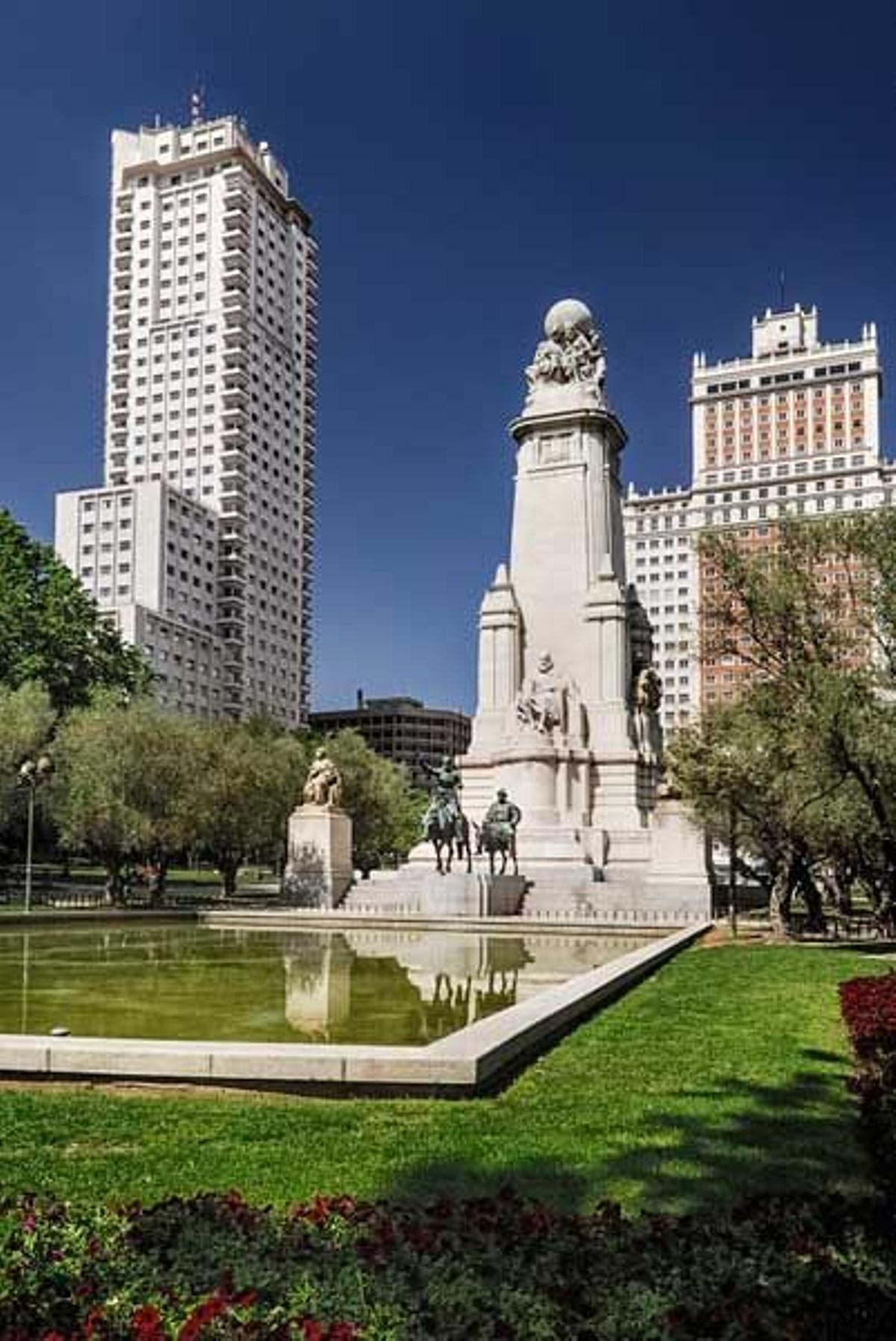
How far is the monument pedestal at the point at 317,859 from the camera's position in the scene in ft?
117

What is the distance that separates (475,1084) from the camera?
821 centimetres

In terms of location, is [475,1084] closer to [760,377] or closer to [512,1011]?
[512,1011]

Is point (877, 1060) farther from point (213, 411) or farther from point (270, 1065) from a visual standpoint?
point (213, 411)

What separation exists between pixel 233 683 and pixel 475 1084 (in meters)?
105

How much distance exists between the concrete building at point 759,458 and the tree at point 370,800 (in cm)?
6640

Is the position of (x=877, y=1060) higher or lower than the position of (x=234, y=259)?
lower

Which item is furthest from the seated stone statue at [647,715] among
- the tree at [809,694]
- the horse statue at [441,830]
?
the tree at [809,694]

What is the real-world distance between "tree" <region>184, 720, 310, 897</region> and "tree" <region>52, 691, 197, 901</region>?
63 centimetres

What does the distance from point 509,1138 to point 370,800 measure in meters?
51.1

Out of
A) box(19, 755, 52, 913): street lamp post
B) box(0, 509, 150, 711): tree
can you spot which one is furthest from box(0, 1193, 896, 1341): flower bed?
box(0, 509, 150, 711): tree

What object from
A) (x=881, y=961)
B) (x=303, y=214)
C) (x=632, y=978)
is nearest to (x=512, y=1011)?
(x=632, y=978)

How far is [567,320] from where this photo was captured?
48.2 metres

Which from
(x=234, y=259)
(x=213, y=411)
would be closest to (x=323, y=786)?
(x=213, y=411)

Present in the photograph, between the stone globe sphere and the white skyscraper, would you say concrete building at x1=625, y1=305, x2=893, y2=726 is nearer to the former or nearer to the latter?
the white skyscraper
